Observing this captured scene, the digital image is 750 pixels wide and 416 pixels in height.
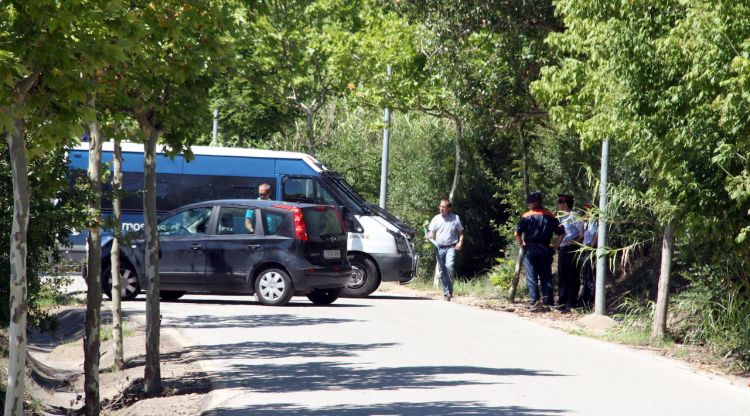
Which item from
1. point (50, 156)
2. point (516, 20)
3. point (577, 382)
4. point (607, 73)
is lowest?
point (577, 382)

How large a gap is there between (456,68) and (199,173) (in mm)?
7398

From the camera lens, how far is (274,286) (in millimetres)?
19281

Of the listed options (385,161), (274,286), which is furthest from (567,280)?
(385,161)

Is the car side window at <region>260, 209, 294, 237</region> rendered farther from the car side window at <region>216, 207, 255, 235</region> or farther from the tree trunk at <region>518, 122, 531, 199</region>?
the tree trunk at <region>518, 122, 531, 199</region>

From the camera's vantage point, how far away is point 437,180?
2638 cm

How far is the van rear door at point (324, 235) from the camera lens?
19078mm

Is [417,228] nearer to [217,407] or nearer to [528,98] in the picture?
[528,98]

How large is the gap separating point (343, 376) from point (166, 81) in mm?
3305

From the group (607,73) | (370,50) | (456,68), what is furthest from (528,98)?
(607,73)

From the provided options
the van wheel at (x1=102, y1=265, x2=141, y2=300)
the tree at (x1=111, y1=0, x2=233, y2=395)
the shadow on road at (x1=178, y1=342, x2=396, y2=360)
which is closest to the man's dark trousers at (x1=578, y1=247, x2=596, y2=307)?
the shadow on road at (x1=178, y1=342, x2=396, y2=360)

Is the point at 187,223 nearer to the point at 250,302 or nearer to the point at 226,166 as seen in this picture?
the point at 250,302

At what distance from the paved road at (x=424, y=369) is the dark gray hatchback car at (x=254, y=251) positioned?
73 centimetres

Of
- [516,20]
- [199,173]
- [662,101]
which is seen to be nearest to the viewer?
[662,101]

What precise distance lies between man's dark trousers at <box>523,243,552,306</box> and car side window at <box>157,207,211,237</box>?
519 cm
